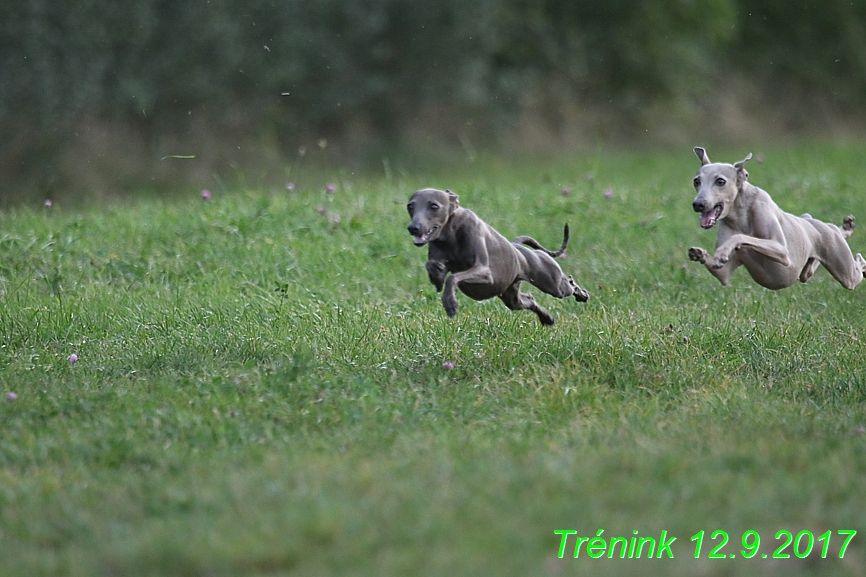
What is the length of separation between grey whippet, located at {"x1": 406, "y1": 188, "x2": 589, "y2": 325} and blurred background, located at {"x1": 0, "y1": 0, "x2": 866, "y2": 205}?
5.38 meters

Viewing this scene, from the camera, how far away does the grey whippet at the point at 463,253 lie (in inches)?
201

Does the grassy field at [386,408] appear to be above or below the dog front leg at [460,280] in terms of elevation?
below

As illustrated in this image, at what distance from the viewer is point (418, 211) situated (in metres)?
5.09

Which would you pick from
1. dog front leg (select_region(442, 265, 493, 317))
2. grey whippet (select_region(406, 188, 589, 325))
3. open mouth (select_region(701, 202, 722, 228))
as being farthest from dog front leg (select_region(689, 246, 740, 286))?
dog front leg (select_region(442, 265, 493, 317))

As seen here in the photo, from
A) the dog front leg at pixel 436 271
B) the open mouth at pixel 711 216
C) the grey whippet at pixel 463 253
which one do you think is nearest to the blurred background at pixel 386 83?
the grey whippet at pixel 463 253

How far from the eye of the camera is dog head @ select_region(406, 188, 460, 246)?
16.5ft

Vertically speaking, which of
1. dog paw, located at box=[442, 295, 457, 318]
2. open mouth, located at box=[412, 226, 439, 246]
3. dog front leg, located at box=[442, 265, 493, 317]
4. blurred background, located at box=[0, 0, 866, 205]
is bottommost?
dog paw, located at box=[442, 295, 457, 318]

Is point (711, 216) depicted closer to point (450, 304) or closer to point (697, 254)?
point (697, 254)

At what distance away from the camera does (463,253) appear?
5359mm

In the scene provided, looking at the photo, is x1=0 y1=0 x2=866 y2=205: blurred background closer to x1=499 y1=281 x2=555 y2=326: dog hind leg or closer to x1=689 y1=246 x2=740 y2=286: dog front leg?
x1=499 y1=281 x2=555 y2=326: dog hind leg

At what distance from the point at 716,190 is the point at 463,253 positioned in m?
1.43

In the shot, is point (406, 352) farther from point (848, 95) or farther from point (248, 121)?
point (848, 95)

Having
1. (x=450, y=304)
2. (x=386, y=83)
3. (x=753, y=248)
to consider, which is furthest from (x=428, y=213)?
(x=386, y=83)

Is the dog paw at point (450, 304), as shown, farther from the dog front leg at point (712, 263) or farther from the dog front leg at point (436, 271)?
the dog front leg at point (712, 263)
